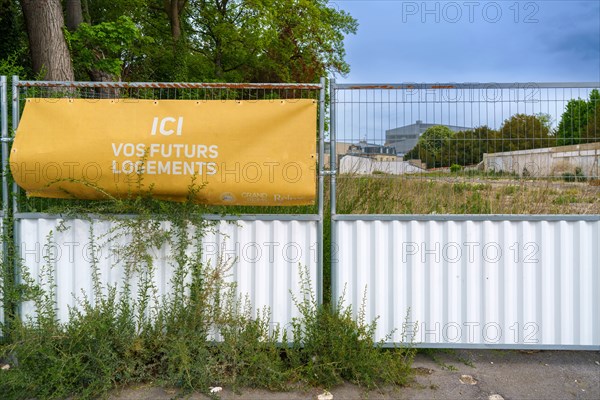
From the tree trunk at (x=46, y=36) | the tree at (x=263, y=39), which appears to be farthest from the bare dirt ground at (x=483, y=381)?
the tree at (x=263, y=39)

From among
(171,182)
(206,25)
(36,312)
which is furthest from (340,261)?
(206,25)

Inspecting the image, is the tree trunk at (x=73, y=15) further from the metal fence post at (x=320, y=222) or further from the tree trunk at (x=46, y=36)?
the metal fence post at (x=320, y=222)

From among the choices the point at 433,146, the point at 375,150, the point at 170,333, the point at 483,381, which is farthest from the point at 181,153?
the point at 483,381

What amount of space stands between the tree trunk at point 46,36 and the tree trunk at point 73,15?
288 cm

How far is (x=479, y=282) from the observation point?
4.52 meters

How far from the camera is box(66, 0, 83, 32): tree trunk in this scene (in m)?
12.5

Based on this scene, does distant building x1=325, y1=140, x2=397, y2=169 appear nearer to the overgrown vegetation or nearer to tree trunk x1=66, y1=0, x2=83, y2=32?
the overgrown vegetation

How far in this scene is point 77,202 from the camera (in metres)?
4.67

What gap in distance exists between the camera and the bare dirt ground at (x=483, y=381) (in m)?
4.00

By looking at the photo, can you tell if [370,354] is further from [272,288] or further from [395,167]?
[395,167]

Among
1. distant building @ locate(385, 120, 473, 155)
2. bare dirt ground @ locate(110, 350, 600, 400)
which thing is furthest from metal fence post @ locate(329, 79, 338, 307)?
bare dirt ground @ locate(110, 350, 600, 400)

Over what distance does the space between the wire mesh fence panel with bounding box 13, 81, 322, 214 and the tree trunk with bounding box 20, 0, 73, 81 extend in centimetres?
516

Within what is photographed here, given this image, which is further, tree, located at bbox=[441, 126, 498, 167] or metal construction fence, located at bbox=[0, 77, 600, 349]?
tree, located at bbox=[441, 126, 498, 167]

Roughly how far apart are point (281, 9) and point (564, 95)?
76.5 ft
